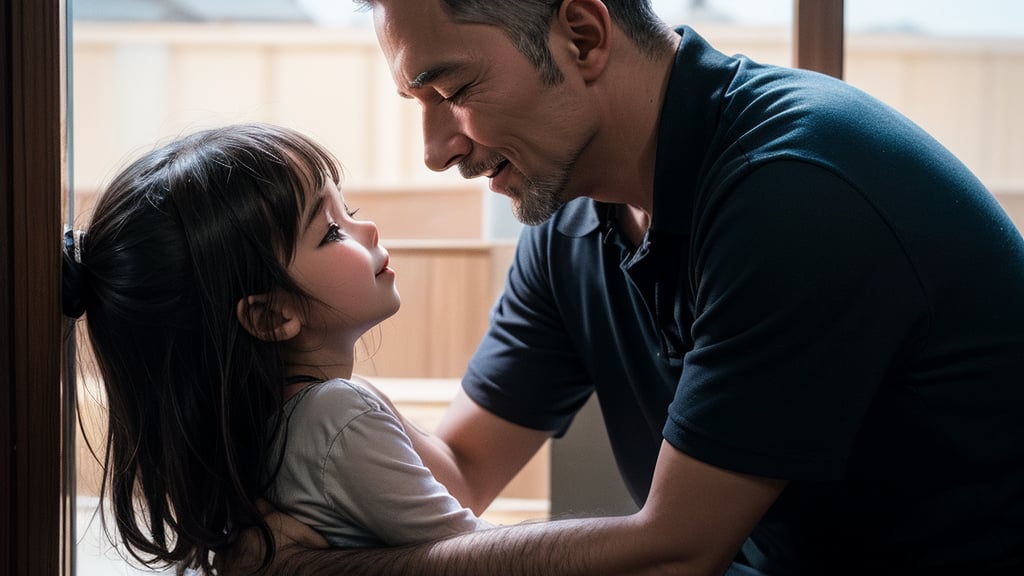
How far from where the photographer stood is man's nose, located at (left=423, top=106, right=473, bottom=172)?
4.07 ft

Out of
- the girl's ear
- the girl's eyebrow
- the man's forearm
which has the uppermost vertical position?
the girl's eyebrow

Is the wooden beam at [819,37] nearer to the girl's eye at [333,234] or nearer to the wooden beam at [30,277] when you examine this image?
the girl's eye at [333,234]

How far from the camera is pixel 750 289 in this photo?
0.96 meters

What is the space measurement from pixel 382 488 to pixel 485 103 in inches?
18.3

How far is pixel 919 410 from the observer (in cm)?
106

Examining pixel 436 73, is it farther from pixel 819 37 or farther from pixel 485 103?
pixel 819 37

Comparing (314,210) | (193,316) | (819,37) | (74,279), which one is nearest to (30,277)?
(74,279)

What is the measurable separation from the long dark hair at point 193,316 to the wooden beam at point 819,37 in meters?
0.77

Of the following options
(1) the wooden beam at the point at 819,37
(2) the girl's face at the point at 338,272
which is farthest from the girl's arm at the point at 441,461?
(1) the wooden beam at the point at 819,37

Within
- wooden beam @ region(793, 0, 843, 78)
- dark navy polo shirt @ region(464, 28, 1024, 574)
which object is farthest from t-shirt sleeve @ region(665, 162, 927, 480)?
wooden beam @ region(793, 0, 843, 78)

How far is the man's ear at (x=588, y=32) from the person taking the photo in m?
1.20

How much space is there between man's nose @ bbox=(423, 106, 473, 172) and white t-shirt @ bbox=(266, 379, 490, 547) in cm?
30

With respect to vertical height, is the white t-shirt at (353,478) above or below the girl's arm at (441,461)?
above

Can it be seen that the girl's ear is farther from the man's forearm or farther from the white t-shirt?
the man's forearm
